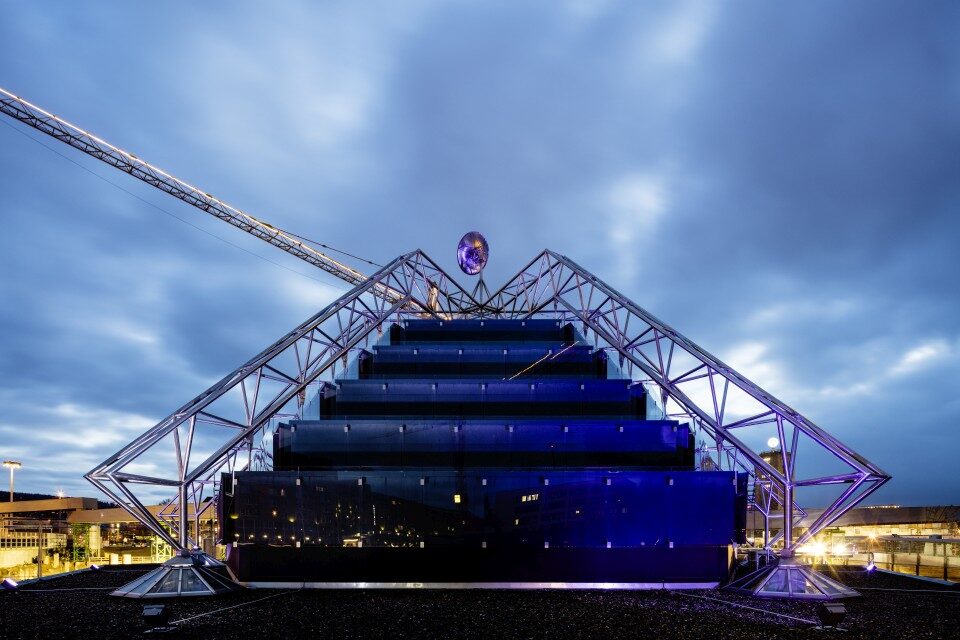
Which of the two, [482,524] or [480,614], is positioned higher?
[482,524]

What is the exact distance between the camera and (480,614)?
77.6 feet

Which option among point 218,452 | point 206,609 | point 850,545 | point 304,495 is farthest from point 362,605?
point 850,545

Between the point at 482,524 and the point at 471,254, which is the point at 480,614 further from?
the point at 471,254

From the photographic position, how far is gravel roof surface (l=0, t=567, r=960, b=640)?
20.1 meters

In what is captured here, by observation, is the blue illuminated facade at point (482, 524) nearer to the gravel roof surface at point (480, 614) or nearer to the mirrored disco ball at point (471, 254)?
the gravel roof surface at point (480, 614)

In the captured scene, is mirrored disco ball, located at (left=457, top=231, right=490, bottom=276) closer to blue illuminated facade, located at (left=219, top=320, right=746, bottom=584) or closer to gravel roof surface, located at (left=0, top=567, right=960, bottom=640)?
blue illuminated facade, located at (left=219, top=320, right=746, bottom=584)

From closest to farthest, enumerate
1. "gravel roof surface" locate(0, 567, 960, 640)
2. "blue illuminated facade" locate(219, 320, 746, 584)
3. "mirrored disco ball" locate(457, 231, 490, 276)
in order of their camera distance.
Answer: "gravel roof surface" locate(0, 567, 960, 640), "blue illuminated facade" locate(219, 320, 746, 584), "mirrored disco ball" locate(457, 231, 490, 276)

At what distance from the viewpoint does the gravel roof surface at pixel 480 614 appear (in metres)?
20.1

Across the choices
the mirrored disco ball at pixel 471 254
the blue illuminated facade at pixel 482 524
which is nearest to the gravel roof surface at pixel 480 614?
the blue illuminated facade at pixel 482 524

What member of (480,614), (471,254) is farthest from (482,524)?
(471,254)

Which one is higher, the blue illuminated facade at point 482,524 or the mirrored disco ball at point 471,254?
the mirrored disco ball at point 471,254

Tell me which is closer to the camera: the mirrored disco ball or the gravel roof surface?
the gravel roof surface

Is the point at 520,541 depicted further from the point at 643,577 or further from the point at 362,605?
the point at 362,605

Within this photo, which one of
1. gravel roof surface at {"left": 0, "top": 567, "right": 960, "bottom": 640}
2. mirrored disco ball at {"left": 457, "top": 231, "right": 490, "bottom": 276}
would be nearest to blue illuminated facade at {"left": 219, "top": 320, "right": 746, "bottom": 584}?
gravel roof surface at {"left": 0, "top": 567, "right": 960, "bottom": 640}
